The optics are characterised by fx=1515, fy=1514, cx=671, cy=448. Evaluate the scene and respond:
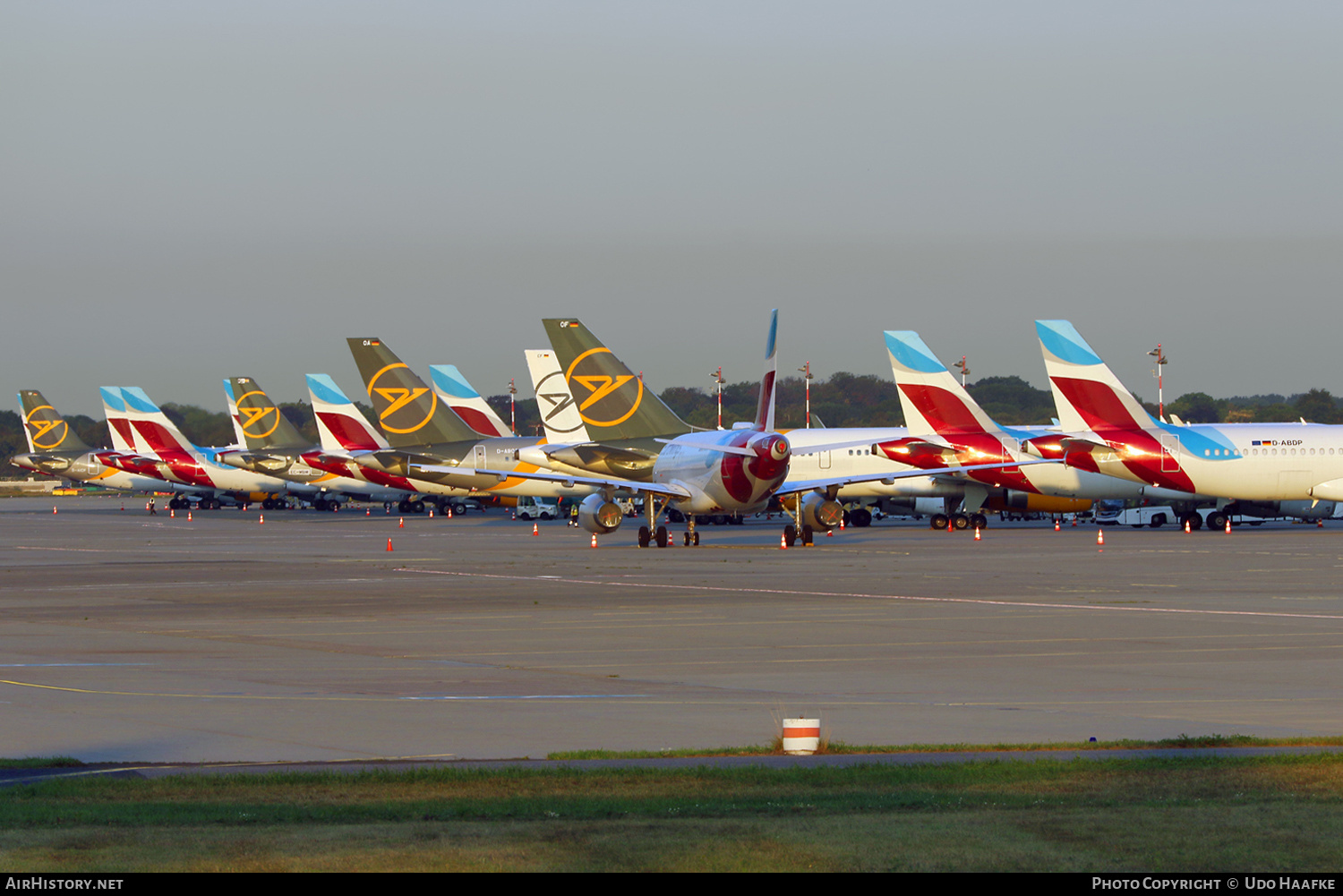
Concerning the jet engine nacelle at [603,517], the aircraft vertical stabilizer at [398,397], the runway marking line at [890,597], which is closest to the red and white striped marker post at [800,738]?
the runway marking line at [890,597]

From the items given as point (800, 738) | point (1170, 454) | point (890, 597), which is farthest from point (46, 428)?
point (800, 738)

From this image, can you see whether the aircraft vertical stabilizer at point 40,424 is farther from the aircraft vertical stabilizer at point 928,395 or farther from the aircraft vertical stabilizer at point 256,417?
the aircraft vertical stabilizer at point 928,395

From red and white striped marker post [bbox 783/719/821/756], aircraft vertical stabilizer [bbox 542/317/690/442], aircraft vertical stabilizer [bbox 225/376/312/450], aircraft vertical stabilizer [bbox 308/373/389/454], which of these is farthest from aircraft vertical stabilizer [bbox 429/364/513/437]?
red and white striped marker post [bbox 783/719/821/756]

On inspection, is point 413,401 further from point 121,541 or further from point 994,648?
point 994,648

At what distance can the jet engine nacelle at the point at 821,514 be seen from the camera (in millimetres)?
49031

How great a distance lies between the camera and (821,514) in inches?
1930

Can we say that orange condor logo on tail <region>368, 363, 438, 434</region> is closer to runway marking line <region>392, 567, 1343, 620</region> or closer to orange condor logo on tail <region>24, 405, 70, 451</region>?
runway marking line <region>392, 567, 1343, 620</region>

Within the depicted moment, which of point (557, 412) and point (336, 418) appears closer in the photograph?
point (557, 412)

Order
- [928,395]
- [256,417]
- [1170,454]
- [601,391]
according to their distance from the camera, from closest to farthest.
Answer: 1. [601,391]
2. [1170,454]
3. [928,395]
4. [256,417]

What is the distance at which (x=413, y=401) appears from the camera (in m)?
72.9

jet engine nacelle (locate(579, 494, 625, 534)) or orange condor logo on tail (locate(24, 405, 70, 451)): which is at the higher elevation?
orange condor logo on tail (locate(24, 405, 70, 451))

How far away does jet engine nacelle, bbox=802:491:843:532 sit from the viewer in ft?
161

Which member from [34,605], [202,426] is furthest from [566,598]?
[202,426]

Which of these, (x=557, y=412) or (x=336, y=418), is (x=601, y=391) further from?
(x=336, y=418)
